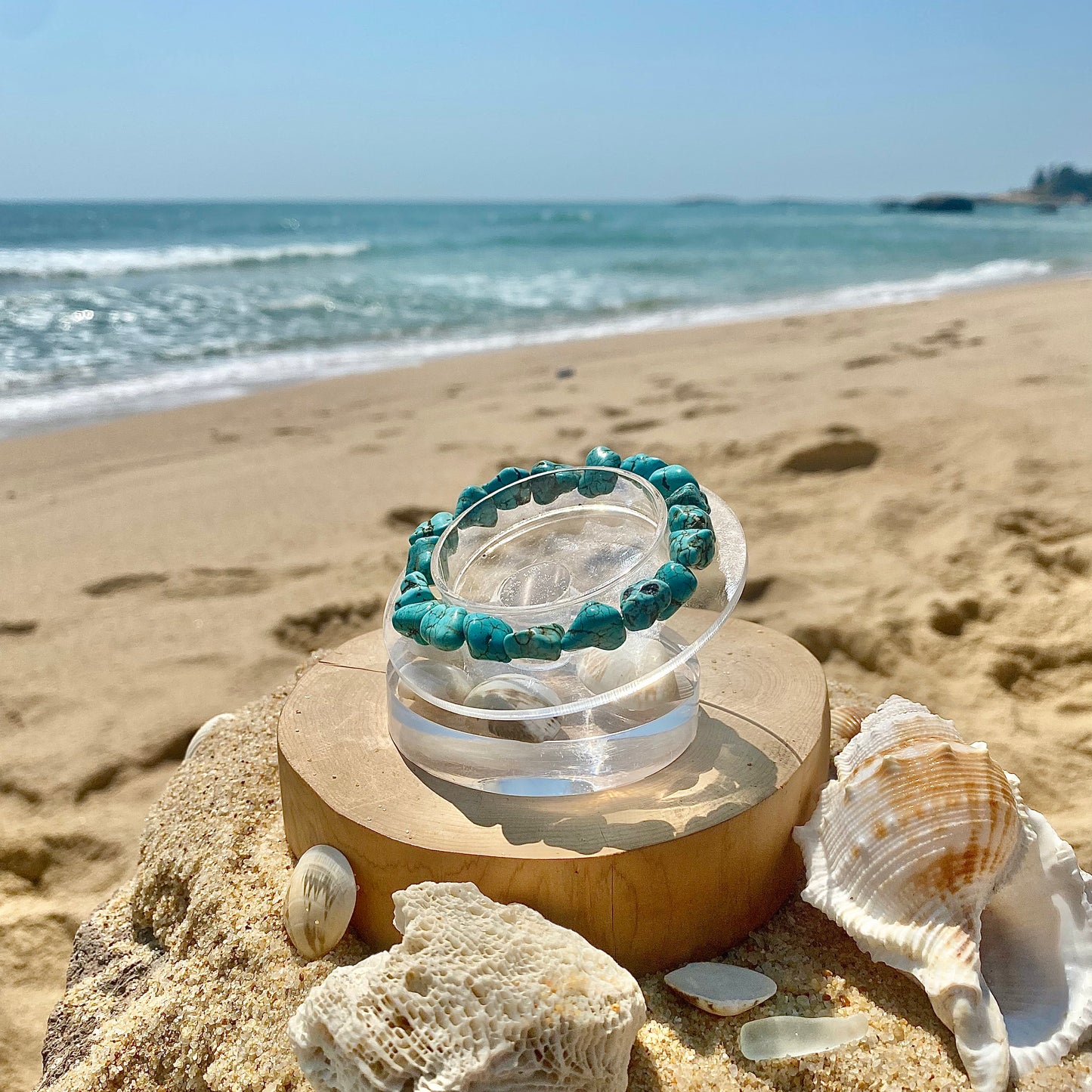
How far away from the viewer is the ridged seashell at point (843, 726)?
7.59 ft

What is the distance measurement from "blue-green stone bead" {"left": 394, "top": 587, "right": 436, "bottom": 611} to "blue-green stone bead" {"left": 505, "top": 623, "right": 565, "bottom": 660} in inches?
10.8

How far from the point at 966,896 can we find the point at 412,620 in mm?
1137

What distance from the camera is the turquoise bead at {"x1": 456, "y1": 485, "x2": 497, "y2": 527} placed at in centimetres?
223

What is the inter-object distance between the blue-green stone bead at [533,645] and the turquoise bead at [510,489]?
548 mm

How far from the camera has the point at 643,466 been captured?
7.29 feet

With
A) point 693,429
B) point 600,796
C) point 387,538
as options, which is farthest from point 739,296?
point 600,796

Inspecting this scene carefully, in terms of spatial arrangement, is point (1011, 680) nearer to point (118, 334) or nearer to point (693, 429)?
point (693, 429)

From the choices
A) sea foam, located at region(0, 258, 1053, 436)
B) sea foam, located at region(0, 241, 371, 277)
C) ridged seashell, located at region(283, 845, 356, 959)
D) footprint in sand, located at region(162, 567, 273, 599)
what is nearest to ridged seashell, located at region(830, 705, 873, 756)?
ridged seashell, located at region(283, 845, 356, 959)

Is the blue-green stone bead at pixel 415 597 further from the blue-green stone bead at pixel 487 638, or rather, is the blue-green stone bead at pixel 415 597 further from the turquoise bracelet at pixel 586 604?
the blue-green stone bead at pixel 487 638

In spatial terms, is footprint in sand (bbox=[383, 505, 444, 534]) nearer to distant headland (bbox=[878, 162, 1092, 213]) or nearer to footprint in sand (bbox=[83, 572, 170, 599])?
footprint in sand (bbox=[83, 572, 170, 599])

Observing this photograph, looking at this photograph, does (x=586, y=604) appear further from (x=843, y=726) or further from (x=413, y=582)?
(x=843, y=726)

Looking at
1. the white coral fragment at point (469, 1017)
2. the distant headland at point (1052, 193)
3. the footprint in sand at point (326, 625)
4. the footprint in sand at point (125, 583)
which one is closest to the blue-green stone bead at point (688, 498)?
the white coral fragment at point (469, 1017)

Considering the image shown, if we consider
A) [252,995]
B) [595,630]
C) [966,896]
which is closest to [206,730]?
[252,995]

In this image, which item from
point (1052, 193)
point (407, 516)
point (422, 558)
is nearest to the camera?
point (422, 558)
